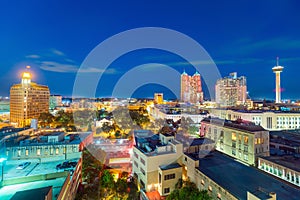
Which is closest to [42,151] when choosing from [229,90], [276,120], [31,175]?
[31,175]

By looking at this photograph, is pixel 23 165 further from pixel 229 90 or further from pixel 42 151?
pixel 229 90

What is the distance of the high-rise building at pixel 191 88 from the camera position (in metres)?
62.1

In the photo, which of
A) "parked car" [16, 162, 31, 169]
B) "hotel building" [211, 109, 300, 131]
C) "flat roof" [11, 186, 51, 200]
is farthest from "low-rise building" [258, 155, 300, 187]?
"hotel building" [211, 109, 300, 131]

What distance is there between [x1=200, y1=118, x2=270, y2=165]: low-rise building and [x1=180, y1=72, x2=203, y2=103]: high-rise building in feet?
166

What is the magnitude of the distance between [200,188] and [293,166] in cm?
468

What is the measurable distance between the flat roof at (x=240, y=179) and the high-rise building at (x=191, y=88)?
55908 mm

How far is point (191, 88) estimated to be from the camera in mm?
62562

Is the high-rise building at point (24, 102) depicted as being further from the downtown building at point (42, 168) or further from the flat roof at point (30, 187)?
the flat roof at point (30, 187)

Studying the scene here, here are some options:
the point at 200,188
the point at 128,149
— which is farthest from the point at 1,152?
the point at 200,188

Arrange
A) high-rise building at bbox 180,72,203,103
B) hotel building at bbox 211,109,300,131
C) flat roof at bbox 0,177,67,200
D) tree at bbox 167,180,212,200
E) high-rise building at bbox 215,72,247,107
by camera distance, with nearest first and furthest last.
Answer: flat roof at bbox 0,177,67,200 < tree at bbox 167,180,212,200 < hotel building at bbox 211,109,300,131 < high-rise building at bbox 215,72,247,107 < high-rise building at bbox 180,72,203,103

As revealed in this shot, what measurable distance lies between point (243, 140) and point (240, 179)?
4989 millimetres

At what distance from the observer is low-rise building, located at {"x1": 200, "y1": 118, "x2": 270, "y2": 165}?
380 inches

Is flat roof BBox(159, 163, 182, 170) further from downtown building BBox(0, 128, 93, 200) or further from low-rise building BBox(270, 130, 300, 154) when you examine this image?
low-rise building BBox(270, 130, 300, 154)

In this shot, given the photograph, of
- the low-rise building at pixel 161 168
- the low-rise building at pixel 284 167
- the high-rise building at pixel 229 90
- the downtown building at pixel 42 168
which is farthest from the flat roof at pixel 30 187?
the high-rise building at pixel 229 90
